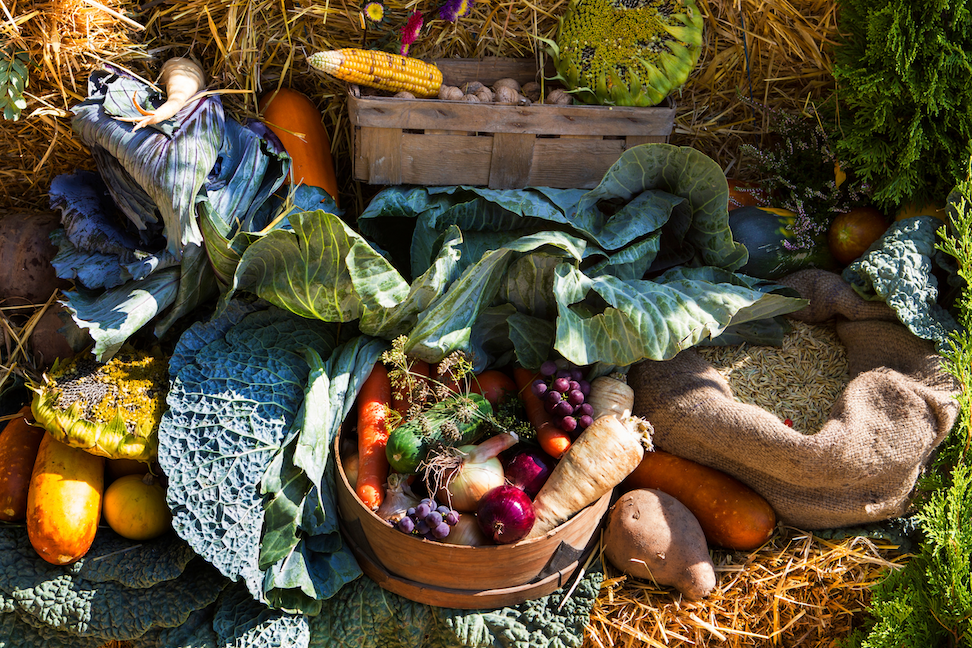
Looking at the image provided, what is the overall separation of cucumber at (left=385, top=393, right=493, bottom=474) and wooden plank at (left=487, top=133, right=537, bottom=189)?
0.85 meters

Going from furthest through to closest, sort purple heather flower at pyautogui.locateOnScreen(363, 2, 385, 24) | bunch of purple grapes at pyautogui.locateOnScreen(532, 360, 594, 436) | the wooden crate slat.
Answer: the wooden crate slat → purple heather flower at pyautogui.locateOnScreen(363, 2, 385, 24) → bunch of purple grapes at pyautogui.locateOnScreen(532, 360, 594, 436)

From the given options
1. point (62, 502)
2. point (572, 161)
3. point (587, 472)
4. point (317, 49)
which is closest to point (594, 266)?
point (572, 161)

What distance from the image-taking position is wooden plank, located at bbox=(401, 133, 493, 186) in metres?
2.47

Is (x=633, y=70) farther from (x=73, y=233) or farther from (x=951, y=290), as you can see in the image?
(x=73, y=233)

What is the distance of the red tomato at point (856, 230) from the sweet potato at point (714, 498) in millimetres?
950

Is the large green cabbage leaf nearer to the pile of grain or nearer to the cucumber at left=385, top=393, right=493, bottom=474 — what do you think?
the pile of grain

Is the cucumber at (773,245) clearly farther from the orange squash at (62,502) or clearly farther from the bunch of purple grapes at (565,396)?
the orange squash at (62,502)

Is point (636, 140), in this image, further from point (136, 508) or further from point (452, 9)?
point (136, 508)

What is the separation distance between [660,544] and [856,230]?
133cm

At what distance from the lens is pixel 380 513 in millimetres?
2109

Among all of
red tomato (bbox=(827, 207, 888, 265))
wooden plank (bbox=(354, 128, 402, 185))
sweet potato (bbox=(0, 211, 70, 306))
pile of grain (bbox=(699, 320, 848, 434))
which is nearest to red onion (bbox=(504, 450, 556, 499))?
pile of grain (bbox=(699, 320, 848, 434))

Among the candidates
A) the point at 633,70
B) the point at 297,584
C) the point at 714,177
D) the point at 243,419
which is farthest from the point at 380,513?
the point at 633,70

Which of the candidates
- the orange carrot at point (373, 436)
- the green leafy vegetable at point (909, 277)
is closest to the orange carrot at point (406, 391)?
the orange carrot at point (373, 436)

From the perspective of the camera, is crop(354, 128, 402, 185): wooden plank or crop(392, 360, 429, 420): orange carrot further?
crop(354, 128, 402, 185): wooden plank
